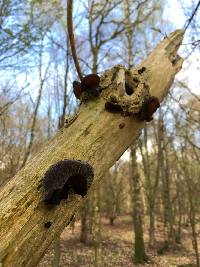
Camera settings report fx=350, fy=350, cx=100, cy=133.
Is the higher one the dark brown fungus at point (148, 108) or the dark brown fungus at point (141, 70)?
the dark brown fungus at point (141, 70)

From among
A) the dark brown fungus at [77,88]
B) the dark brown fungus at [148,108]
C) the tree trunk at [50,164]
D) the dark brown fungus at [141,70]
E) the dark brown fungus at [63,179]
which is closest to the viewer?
the tree trunk at [50,164]

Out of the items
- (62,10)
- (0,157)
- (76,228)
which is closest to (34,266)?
(0,157)

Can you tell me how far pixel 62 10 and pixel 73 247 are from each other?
1074cm

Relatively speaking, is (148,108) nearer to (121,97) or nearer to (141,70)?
(121,97)

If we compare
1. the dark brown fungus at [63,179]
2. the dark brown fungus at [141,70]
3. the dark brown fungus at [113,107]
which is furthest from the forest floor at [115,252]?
the dark brown fungus at [63,179]

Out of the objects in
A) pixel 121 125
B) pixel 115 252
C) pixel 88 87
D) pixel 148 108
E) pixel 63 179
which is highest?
pixel 115 252

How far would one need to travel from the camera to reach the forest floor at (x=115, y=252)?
13430 mm

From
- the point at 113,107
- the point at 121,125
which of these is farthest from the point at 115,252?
the point at 113,107

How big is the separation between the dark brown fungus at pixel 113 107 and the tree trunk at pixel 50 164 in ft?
0.12

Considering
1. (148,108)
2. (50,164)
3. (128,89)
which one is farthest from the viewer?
(128,89)

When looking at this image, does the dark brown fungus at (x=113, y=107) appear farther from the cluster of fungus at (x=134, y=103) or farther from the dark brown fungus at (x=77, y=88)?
the dark brown fungus at (x=77, y=88)

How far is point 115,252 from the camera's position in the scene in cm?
1563

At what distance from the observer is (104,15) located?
9.52 meters

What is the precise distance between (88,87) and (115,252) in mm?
13685
